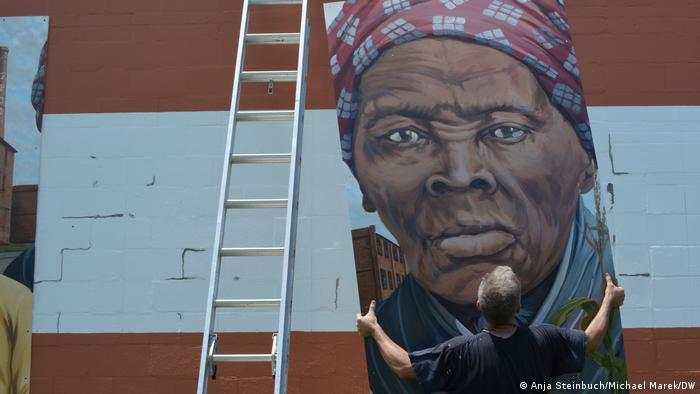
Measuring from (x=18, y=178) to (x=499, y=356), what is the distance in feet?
11.6

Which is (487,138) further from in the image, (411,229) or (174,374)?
(174,374)

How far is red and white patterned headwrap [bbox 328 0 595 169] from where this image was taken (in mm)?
4969

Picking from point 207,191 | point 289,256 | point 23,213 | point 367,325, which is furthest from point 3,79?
point 367,325

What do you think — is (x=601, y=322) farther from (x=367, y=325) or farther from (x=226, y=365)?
(x=226, y=365)

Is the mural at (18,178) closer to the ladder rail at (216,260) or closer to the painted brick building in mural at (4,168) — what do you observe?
the painted brick building in mural at (4,168)

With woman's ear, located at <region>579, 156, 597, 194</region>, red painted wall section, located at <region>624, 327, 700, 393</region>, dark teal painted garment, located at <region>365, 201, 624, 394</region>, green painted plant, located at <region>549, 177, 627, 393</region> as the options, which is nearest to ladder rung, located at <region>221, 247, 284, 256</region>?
dark teal painted garment, located at <region>365, 201, 624, 394</region>

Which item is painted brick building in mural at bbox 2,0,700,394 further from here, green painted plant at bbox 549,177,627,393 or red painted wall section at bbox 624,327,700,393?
green painted plant at bbox 549,177,627,393

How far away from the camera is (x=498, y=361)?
3.29 meters

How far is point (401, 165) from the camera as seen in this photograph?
4953 millimetres

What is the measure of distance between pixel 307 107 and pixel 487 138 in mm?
1196

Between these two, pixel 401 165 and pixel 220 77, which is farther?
pixel 220 77

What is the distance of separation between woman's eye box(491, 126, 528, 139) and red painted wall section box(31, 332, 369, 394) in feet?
4.78

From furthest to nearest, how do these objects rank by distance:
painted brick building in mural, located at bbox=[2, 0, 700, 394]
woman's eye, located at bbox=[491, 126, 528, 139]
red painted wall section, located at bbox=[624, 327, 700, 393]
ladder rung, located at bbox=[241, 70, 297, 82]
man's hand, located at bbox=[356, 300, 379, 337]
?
painted brick building in mural, located at bbox=[2, 0, 700, 394] → red painted wall section, located at bbox=[624, 327, 700, 393] → woman's eye, located at bbox=[491, 126, 528, 139] → ladder rung, located at bbox=[241, 70, 297, 82] → man's hand, located at bbox=[356, 300, 379, 337]

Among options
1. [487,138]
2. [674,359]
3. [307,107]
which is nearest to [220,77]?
[307,107]
